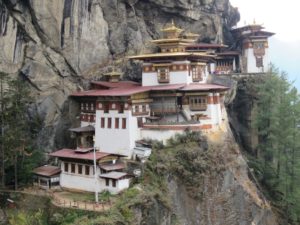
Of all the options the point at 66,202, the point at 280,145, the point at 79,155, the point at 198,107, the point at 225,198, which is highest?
the point at 198,107

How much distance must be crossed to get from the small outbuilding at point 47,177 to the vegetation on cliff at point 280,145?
21178 mm

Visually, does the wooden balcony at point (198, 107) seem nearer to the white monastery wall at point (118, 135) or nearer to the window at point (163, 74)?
the window at point (163, 74)

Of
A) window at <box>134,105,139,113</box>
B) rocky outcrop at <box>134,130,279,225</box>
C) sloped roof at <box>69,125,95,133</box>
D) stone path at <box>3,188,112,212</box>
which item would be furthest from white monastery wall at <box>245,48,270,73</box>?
stone path at <box>3,188,112,212</box>

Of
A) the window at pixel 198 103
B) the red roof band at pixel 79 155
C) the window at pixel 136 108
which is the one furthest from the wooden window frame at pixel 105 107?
the window at pixel 198 103

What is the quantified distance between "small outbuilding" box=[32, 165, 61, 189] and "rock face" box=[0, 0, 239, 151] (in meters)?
4.01

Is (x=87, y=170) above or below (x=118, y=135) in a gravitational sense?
below

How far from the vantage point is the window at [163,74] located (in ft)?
155

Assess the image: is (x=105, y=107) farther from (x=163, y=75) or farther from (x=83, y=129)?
(x=163, y=75)

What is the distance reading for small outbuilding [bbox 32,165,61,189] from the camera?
4094 cm

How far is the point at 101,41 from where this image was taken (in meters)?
51.6

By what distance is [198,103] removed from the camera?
149 ft

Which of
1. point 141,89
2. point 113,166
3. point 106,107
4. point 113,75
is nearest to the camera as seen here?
point 113,166

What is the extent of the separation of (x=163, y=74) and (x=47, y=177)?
47.7 feet

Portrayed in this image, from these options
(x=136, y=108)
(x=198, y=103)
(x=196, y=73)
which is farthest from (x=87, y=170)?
(x=196, y=73)
